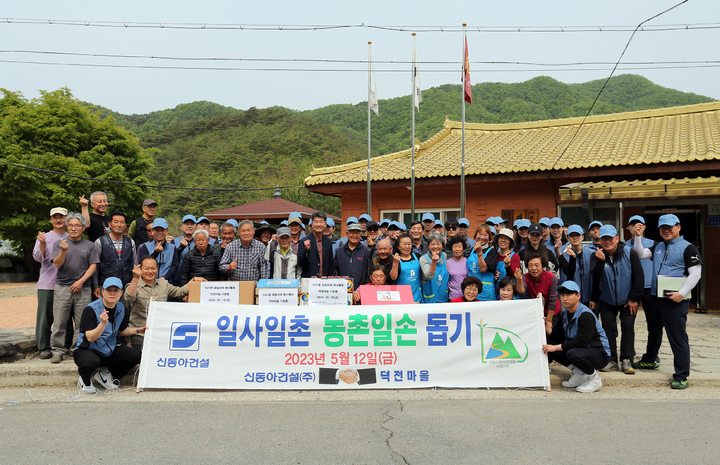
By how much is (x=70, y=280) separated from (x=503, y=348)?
5.75 m

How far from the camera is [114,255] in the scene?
7352 mm

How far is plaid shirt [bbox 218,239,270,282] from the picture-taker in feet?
24.3

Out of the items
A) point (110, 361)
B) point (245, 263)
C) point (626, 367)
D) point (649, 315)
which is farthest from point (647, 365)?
point (110, 361)

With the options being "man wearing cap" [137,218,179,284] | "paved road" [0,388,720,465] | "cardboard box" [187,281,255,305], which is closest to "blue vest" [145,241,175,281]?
"man wearing cap" [137,218,179,284]

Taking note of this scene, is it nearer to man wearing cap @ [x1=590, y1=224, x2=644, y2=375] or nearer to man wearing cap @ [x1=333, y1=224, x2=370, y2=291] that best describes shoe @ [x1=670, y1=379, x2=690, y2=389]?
man wearing cap @ [x1=590, y1=224, x2=644, y2=375]

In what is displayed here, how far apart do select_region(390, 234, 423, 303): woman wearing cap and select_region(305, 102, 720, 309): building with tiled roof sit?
6020mm

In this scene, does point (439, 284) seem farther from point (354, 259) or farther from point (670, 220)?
point (670, 220)

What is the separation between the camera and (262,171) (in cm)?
4831

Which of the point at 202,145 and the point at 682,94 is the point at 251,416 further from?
the point at 682,94

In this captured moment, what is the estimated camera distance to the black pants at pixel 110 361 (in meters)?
6.03

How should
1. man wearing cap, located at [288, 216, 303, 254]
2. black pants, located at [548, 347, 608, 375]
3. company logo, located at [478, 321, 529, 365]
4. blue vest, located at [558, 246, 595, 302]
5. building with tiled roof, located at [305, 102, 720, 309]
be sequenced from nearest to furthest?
black pants, located at [548, 347, 608, 375], company logo, located at [478, 321, 529, 365], blue vest, located at [558, 246, 595, 302], man wearing cap, located at [288, 216, 303, 254], building with tiled roof, located at [305, 102, 720, 309]

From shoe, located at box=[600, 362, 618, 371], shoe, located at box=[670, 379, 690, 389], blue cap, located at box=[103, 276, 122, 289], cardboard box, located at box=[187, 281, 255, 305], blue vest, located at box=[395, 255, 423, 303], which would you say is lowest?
shoe, located at box=[670, 379, 690, 389]

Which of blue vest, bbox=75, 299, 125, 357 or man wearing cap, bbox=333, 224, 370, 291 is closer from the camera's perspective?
blue vest, bbox=75, 299, 125, 357

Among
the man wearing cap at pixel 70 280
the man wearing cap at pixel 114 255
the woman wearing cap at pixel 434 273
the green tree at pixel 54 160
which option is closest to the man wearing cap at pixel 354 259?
the woman wearing cap at pixel 434 273
